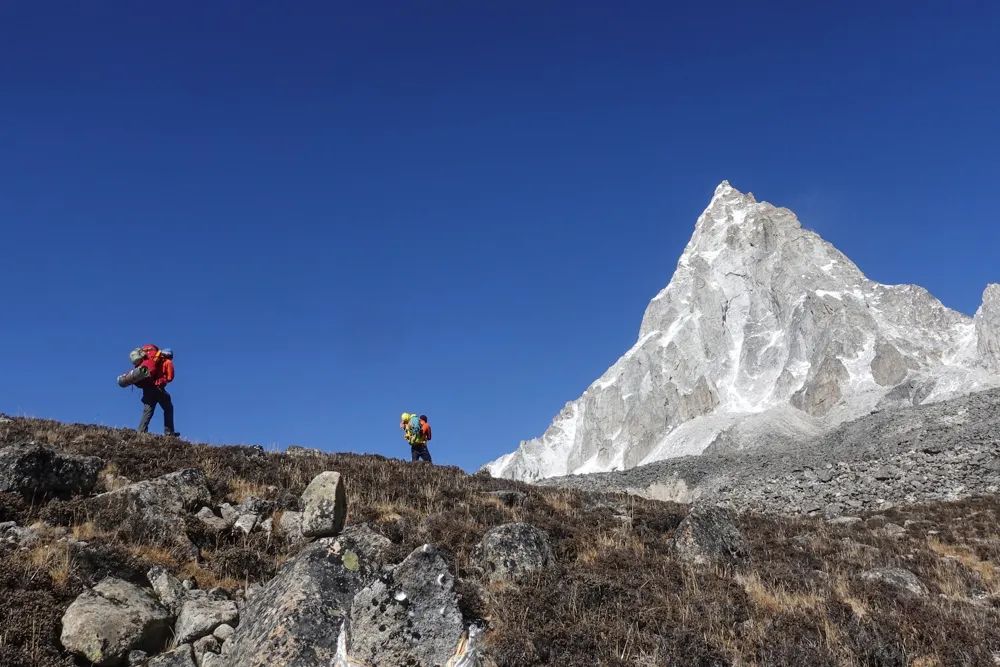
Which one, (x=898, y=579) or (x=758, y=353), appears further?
(x=758, y=353)

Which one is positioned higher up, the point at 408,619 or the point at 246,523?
the point at 246,523

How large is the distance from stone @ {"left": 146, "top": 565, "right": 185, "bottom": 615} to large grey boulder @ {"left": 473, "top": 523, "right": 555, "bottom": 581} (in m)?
3.58

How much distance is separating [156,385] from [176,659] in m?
12.4

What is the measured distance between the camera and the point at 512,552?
833 cm

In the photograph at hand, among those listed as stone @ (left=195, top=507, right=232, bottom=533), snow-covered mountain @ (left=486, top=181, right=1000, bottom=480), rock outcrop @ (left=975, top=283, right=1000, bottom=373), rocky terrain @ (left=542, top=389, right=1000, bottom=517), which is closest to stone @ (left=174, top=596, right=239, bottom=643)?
stone @ (left=195, top=507, right=232, bottom=533)

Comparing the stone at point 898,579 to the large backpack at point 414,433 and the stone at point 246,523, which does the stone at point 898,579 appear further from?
the large backpack at point 414,433

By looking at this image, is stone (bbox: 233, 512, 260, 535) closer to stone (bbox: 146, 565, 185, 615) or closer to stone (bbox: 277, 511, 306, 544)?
stone (bbox: 277, 511, 306, 544)

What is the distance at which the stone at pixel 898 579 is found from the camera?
951 cm

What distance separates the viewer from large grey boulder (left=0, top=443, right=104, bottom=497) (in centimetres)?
914

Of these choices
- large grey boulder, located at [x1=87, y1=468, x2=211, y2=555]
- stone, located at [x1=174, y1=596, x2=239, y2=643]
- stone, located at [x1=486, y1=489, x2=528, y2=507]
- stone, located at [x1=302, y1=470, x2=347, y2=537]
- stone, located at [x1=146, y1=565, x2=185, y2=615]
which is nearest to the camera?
stone, located at [x1=174, y1=596, x2=239, y2=643]

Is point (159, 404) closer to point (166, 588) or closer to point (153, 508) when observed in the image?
point (153, 508)

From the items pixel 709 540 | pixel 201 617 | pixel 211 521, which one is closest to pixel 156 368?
pixel 211 521

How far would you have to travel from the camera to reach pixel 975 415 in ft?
98.0

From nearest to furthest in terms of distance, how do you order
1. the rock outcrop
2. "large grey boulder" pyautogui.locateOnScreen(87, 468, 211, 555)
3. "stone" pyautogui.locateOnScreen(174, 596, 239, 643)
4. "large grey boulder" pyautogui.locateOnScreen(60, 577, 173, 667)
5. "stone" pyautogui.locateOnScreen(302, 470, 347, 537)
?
"large grey boulder" pyautogui.locateOnScreen(60, 577, 173, 667) → "stone" pyautogui.locateOnScreen(174, 596, 239, 643) → "large grey boulder" pyautogui.locateOnScreen(87, 468, 211, 555) → "stone" pyautogui.locateOnScreen(302, 470, 347, 537) → the rock outcrop
